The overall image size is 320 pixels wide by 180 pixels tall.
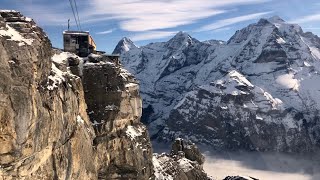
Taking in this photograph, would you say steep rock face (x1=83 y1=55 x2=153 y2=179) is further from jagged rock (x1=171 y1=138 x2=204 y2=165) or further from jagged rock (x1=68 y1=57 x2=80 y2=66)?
jagged rock (x1=171 y1=138 x2=204 y2=165)

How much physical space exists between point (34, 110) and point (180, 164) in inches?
2262

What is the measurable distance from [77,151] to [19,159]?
12.3 metres

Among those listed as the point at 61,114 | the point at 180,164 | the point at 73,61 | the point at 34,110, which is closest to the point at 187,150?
the point at 180,164

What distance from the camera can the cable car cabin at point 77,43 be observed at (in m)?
60.4

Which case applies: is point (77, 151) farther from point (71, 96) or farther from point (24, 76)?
point (24, 76)

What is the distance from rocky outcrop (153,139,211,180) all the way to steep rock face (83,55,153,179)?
1263 cm

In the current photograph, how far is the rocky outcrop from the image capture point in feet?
265

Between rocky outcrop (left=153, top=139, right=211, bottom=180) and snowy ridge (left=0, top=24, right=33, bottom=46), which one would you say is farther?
rocky outcrop (left=153, top=139, right=211, bottom=180)

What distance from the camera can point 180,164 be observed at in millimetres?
88500

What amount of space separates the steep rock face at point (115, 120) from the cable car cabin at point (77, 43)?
2806 mm

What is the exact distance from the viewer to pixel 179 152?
9450 cm

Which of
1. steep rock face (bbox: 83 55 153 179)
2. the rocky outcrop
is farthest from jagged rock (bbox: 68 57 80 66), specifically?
the rocky outcrop

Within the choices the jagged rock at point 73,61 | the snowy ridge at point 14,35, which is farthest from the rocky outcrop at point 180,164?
the snowy ridge at point 14,35

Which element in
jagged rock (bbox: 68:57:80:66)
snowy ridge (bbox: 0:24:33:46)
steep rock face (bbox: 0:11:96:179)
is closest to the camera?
steep rock face (bbox: 0:11:96:179)
